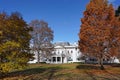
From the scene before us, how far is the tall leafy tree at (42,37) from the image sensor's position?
7400cm

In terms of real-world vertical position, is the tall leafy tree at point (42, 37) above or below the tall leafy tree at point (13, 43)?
above

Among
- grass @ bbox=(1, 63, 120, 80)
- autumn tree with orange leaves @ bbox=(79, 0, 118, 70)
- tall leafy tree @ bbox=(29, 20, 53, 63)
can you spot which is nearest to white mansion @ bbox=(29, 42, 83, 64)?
Answer: tall leafy tree @ bbox=(29, 20, 53, 63)

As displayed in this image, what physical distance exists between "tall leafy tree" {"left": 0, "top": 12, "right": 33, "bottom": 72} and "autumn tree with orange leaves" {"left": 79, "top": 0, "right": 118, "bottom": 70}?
30.1ft

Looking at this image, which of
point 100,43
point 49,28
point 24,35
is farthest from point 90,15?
point 49,28

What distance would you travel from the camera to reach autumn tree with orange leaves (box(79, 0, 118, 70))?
115 ft

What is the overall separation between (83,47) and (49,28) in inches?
1546

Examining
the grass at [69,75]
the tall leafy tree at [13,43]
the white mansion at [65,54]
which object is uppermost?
the white mansion at [65,54]

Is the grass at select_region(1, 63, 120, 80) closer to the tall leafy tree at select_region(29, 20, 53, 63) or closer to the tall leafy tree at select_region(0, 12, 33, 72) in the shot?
the tall leafy tree at select_region(0, 12, 33, 72)

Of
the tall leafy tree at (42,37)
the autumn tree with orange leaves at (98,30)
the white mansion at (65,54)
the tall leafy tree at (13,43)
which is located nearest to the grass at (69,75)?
the tall leafy tree at (13,43)

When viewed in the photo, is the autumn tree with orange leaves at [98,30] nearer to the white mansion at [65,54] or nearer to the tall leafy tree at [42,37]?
the tall leafy tree at [42,37]

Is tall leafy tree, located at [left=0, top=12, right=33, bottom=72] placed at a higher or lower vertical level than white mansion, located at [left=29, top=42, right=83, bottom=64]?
lower

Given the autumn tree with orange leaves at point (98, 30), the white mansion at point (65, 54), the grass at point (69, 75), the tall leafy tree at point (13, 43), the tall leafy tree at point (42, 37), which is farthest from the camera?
the white mansion at point (65, 54)

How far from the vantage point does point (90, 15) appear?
36.3 meters

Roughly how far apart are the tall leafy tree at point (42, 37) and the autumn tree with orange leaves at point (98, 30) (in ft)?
125
